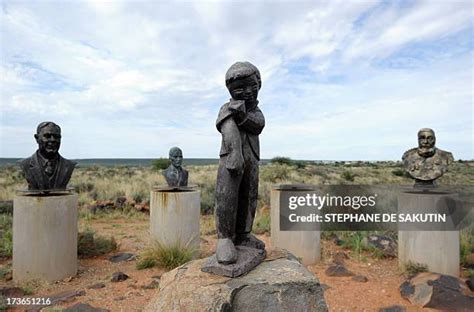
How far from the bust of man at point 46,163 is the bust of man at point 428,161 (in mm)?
5900

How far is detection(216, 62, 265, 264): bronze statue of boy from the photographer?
2.80 meters

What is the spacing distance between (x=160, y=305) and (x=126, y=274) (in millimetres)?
3374

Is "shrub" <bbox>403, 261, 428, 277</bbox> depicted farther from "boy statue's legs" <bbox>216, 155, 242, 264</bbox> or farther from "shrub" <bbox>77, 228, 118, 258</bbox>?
"shrub" <bbox>77, 228, 118, 258</bbox>

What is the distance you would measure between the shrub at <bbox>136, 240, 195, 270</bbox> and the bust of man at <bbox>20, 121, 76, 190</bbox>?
179 centimetres

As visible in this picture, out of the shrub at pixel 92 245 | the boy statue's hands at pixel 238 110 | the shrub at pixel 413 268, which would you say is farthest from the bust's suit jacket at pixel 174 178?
the boy statue's hands at pixel 238 110

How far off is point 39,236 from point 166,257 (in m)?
1.93

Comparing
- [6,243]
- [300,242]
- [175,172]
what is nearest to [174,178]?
[175,172]

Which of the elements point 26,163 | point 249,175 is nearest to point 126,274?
point 26,163

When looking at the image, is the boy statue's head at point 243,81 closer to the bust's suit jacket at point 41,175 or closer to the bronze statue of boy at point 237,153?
the bronze statue of boy at point 237,153

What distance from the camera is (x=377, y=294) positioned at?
505cm

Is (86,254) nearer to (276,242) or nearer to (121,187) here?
(276,242)

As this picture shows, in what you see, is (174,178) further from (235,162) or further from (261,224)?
(235,162)

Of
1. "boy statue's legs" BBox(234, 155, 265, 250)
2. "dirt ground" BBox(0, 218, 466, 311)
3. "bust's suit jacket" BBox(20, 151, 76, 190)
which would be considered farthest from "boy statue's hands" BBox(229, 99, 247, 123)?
"bust's suit jacket" BBox(20, 151, 76, 190)

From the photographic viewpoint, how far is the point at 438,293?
4629mm
